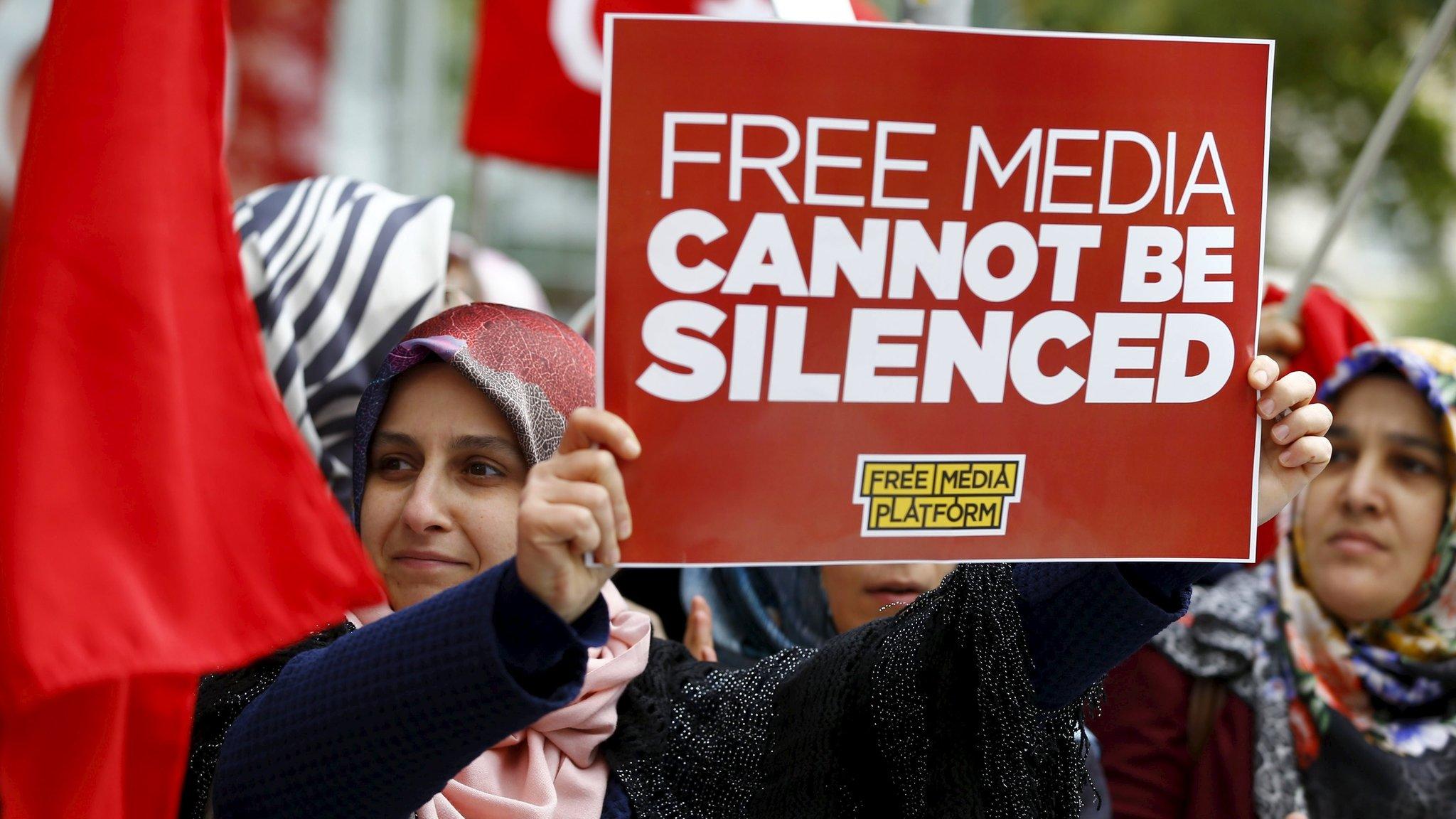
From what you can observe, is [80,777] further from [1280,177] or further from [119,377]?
[1280,177]

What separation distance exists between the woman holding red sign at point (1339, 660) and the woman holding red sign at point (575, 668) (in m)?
1.03

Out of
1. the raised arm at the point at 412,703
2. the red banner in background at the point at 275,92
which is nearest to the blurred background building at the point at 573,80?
the red banner in background at the point at 275,92

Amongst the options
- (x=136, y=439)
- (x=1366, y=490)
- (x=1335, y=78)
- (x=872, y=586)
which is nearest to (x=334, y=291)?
(x=872, y=586)

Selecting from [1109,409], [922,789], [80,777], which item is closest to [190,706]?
[80,777]

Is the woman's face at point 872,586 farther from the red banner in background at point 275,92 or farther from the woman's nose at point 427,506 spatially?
the red banner in background at point 275,92

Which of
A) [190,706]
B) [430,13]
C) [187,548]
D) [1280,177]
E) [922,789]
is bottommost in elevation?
[922,789]

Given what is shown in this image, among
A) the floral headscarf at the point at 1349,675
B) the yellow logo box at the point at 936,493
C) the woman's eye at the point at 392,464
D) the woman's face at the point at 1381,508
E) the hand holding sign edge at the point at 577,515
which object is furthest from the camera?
the woman's face at the point at 1381,508

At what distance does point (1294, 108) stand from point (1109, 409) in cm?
1038

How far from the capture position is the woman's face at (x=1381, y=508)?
111 inches

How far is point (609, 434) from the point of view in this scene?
1.41 m

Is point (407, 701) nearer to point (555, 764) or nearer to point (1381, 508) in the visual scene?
point (555, 764)

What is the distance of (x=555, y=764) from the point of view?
5.91ft

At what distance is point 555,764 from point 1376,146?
2022mm

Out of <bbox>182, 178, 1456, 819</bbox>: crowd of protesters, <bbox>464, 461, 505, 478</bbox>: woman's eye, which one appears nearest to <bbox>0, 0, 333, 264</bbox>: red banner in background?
<bbox>182, 178, 1456, 819</bbox>: crowd of protesters
